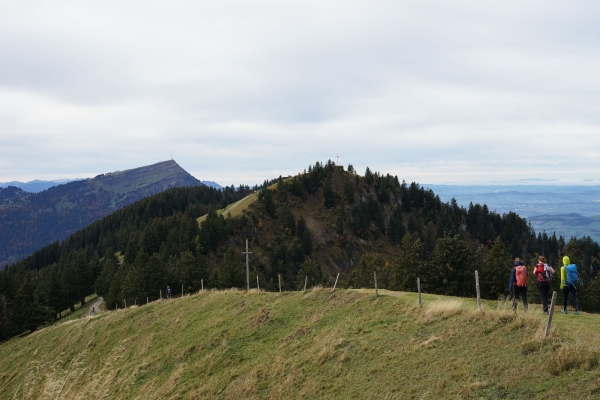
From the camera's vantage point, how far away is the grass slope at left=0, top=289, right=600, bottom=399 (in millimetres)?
11359

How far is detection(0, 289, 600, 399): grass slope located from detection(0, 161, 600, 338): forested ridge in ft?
108

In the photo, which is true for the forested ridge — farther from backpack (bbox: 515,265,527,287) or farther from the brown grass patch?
the brown grass patch

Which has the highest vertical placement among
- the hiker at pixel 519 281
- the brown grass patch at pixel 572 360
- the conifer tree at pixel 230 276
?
the hiker at pixel 519 281

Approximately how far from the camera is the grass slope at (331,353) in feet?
37.3

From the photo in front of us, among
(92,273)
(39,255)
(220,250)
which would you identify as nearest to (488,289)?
(220,250)

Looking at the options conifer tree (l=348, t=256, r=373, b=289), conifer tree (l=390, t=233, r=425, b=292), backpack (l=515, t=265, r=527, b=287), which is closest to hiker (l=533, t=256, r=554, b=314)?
backpack (l=515, t=265, r=527, b=287)

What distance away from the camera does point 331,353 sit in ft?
54.4

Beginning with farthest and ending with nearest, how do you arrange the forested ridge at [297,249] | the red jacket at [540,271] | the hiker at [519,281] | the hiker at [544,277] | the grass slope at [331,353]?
the forested ridge at [297,249]
the hiker at [519,281]
the red jacket at [540,271]
the hiker at [544,277]
the grass slope at [331,353]

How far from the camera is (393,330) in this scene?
17328 mm

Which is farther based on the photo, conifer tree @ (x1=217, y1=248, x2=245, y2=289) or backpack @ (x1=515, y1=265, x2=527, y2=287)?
conifer tree @ (x1=217, y1=248, x2=245, y2=289)

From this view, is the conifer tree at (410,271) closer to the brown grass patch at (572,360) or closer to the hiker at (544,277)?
the hiker at (544,277)

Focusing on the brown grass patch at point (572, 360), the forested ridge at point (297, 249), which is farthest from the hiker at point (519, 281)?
the forested ridge at point (297, 249)

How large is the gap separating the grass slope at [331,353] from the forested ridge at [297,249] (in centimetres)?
3297

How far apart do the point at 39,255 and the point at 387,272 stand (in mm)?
149945
